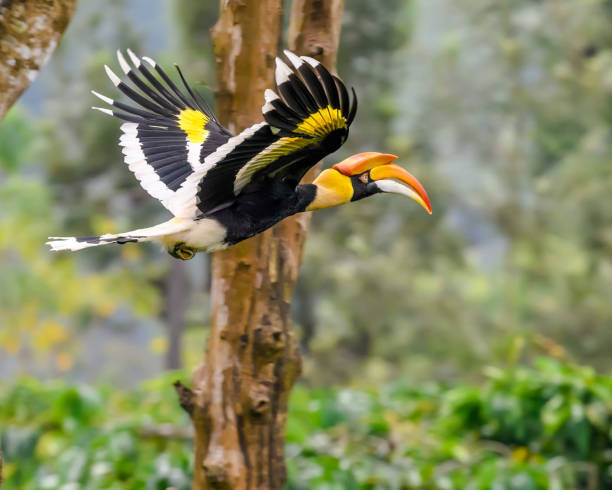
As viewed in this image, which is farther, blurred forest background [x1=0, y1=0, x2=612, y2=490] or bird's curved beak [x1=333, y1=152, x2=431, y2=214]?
blurred forest background [x1=0, y1=0, x2=612, y2=490]

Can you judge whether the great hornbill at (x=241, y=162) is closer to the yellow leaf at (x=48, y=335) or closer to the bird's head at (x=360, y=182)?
the bird's head at (x=360, y=182)

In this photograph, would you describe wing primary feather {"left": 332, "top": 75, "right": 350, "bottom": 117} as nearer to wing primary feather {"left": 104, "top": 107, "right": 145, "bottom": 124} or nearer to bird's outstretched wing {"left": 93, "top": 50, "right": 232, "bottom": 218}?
bird's outstretched wing {"left": 93, "top": 50, "right": 232, "bottom": 218}

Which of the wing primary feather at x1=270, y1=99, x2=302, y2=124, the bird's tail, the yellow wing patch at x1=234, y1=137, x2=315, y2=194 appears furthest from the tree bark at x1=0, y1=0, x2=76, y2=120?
the wing primary feather at x1=270, y1=99, x2=302, y2=124

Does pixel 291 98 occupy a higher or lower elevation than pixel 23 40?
lower

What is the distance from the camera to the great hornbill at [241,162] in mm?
1033

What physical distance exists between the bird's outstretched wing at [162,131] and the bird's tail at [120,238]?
0.05 m

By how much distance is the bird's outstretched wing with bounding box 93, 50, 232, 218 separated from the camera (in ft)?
4.23

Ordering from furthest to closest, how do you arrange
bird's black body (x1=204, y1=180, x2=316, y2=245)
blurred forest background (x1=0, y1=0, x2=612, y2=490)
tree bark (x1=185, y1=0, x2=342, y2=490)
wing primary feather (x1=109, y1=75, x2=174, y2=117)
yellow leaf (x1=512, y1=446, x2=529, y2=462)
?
1. blurred forest background (x1=0, y1=0, x2=612, y2=490)
2. yellow leaf (x1=512, y1=446, x2=529, y2=462)
3. tree bark (x1=185, y1=0, x2=342, y2=490)
4. wing primary feather (x1=109, y1=75, x2=174, y2=117)
5. bird's black body (x1=204, y1=180, x2=316, y2=245)

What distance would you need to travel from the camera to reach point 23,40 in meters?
1.60

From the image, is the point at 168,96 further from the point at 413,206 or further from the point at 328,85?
the point at 413,206

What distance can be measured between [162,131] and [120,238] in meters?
0.34

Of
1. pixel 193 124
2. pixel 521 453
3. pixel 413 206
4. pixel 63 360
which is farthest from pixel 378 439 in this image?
pixel 63 360

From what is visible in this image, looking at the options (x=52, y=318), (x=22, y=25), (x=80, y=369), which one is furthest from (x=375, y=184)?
(x=80, y=369)

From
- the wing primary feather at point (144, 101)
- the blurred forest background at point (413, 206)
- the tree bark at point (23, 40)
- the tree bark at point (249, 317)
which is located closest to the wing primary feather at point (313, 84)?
the wing primary feather at point (144, 101)
